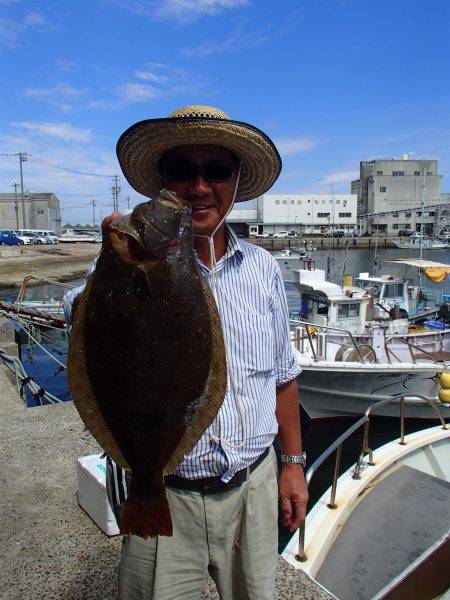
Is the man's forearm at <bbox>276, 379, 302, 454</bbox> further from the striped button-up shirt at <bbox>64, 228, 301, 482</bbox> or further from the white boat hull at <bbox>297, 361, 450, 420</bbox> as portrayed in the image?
the white boat hull at <bbox>297, 361, 450, 420</bbox>

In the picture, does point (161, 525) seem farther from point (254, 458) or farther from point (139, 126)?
point (139, 126)

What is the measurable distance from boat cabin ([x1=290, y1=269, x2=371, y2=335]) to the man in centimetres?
990

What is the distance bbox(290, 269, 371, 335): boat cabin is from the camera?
11.6 meters

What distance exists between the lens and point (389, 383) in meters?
10.7

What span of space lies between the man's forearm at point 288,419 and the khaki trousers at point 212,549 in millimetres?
Result: 243

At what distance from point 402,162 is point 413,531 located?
309 feet

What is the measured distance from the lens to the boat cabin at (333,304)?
1162 cm

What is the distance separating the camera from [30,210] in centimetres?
8362

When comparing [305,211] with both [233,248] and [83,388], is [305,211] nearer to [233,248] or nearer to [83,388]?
[233,248]

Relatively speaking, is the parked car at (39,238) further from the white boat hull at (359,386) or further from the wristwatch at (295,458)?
the wristwatch at (295,458)

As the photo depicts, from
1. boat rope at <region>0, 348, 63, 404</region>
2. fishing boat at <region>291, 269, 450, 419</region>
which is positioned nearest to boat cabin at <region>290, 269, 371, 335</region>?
fishing boat at <region>291, 269, 450, 419</region>

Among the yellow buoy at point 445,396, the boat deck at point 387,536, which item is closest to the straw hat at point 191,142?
the boat deck at point 387,536

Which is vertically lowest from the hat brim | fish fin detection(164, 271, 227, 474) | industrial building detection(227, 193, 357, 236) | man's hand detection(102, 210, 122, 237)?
fish fin detection(164, 271, 227, 474)

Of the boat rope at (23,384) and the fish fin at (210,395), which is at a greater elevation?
the fish fin at (210,395)
